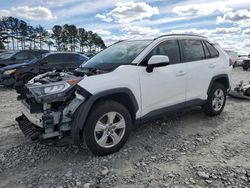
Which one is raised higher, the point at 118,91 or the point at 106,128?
the point at 118,91

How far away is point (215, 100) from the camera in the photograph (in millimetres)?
5574

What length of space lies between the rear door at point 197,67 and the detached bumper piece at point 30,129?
8.91ft

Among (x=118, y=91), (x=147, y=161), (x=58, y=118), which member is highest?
(x=118, y=91)

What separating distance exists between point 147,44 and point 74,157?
2.18 m

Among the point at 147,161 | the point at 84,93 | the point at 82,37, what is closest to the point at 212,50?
the point at 147,161

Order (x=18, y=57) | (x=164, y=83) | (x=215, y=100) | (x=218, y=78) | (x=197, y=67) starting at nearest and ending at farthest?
1. (x=164, y=83)
2. (x=197, y=67)
3. (x=218, y=78)
4. (x=215, y=100)
5. (x=18, y=57)

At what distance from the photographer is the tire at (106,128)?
3488 mm

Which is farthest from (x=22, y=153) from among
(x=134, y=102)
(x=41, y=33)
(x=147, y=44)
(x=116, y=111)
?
(x=41, y=33)

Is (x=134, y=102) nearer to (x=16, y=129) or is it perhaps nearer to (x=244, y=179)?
(x=244, y=179)

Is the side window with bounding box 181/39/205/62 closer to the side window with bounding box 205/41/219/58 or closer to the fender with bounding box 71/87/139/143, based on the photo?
the side window with bounding box 205/41/219/58

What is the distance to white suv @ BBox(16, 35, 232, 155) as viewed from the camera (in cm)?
342

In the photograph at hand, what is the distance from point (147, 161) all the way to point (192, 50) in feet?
8.20

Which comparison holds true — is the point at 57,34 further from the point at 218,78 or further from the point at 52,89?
the point at 52,89

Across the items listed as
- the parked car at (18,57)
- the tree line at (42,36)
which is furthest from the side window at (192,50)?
the tree line at (42,36)
